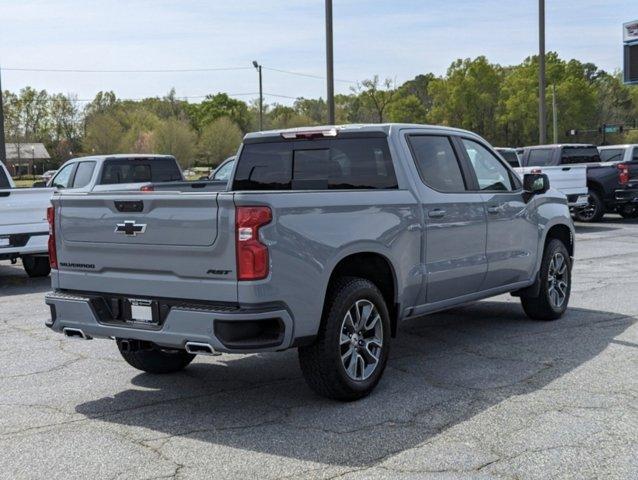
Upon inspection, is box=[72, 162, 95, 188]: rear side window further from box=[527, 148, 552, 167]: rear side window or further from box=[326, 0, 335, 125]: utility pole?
box=[527, 148, 552, 167]: rear side window

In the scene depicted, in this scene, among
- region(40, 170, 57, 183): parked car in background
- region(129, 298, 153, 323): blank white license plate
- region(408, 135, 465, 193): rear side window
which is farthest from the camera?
region(40, 170, 57, 183): parked car in background

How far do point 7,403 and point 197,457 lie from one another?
1957mm

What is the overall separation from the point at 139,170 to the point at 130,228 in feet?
40.0

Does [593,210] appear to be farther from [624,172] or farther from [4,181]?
[4,181]

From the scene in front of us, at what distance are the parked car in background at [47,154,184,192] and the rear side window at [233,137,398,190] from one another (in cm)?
967

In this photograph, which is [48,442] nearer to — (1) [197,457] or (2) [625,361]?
(1) [197,457]

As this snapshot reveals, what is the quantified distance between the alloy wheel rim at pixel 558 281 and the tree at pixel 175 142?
7986 cm

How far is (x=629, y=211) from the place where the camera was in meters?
23.3

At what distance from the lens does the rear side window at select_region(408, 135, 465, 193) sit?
6.86m

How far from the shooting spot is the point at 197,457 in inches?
189

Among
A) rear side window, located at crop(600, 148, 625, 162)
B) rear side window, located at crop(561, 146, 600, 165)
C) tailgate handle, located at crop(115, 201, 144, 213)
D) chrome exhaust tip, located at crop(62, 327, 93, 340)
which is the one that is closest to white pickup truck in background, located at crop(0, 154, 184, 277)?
chrome exhaust tip, located at crop(62, 327, 93, 340)

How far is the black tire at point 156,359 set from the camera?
21.9ft

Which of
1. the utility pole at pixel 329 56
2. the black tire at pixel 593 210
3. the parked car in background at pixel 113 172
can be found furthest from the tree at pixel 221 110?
the parked car in background at pixel 113 172

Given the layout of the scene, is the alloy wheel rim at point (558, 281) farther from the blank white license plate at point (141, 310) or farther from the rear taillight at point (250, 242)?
the blank white license plate at point (141, 310)
